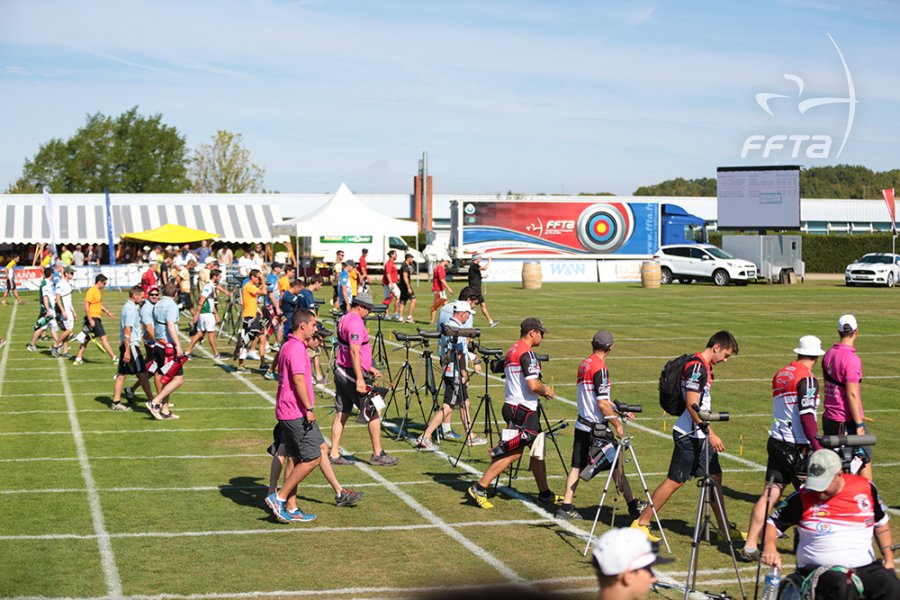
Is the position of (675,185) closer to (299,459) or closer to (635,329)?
(635,329)

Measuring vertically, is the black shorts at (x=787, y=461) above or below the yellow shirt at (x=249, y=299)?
below

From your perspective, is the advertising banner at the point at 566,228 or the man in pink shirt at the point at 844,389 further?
the advertising banner at the point at 566,228

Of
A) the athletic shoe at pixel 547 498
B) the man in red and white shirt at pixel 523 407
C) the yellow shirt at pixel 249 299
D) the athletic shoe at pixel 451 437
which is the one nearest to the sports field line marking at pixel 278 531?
the man in red and white shirt at pixel 523 407

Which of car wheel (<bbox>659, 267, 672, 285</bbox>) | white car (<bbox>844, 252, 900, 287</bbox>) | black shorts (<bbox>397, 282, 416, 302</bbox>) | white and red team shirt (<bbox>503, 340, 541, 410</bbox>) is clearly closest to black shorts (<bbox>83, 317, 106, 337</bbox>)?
black shorts (<bbox>397, 282, 416, 302</bbox>)

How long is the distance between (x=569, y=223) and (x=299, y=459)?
5056 cm

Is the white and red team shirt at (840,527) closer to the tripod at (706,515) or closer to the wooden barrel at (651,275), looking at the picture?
the tripod at (706,515)

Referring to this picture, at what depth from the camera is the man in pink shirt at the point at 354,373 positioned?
13695 millimetres

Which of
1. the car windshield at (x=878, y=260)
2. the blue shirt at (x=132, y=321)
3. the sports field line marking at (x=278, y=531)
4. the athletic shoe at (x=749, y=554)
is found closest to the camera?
the athletic shoe at (x=749, y=554)

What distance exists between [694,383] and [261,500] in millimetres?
5049

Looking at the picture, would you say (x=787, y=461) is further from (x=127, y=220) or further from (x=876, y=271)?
(x=127, y=220)

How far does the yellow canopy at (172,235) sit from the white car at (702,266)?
2186 cm

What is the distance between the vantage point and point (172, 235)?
54.2 meters

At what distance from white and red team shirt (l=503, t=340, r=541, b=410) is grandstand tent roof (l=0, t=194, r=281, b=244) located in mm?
47617

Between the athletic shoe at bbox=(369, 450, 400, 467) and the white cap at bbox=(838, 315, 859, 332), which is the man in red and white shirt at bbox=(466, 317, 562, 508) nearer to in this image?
the athletic shoe at bbox=(369, 450, 400, 467)
